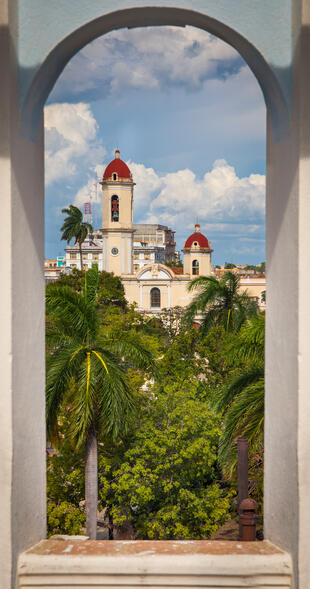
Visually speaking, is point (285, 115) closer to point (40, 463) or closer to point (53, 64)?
point (53, 64)

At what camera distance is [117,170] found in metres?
53.1

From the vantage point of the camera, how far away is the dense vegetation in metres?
8.52

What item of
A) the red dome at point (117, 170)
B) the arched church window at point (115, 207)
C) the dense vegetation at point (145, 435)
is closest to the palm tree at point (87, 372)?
the dense vegetation at point (145, 435)

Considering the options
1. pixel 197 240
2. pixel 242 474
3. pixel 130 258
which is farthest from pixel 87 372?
pixel 197 240

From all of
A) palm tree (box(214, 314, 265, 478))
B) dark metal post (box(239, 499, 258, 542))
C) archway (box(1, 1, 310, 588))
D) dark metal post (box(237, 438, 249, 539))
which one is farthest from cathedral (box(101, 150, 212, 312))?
archway (box(1, 1, 310, 588))

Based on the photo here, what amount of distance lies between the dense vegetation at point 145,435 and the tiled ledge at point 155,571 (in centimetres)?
441

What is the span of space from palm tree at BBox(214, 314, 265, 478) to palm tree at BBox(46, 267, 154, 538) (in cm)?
165

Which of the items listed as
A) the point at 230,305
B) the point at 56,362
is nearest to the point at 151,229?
the point at 230,305

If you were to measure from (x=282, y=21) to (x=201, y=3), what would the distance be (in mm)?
398

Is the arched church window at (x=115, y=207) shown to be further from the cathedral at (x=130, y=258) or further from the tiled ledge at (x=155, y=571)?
the tiled ledge at (x=155, y=571)

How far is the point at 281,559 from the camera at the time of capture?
265cm

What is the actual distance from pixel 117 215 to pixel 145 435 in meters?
43.8

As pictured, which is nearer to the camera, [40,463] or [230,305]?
[40,463]

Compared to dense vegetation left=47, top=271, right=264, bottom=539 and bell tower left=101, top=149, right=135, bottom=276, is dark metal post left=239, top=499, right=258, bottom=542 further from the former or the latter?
bell tower left=101, top=149, right=135, bottom=276
